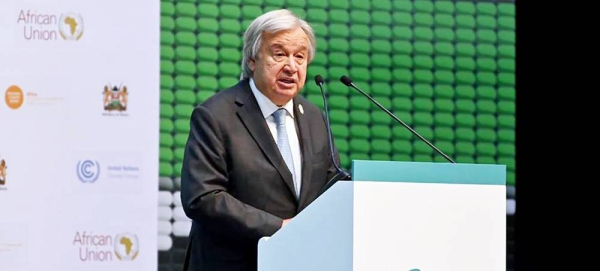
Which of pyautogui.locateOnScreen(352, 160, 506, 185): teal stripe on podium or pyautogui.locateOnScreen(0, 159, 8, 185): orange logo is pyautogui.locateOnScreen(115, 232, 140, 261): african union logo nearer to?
pyautogui.locateOnScreen(0, 159, 8, 185): orange logo

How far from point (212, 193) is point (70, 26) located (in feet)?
6.23

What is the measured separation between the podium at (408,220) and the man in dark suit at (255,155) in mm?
611

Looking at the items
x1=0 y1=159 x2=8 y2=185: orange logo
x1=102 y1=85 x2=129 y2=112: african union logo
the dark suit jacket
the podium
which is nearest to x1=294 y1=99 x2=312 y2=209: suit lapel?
the dark suit jacket

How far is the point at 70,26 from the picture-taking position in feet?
15.5

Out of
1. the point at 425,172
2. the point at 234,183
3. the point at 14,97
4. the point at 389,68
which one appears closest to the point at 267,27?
the point at 234,183

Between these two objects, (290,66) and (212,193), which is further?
(290,66)

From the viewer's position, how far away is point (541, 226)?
4.07 meters

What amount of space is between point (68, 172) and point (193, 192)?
170cm

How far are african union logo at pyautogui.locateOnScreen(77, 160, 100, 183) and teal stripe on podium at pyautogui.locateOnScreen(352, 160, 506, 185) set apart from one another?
2516 mm

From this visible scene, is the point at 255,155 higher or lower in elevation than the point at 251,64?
lower

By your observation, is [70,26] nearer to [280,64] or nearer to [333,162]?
[280,64]

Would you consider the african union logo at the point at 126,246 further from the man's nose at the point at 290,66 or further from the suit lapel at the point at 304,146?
the man's nose at the point at 290,66

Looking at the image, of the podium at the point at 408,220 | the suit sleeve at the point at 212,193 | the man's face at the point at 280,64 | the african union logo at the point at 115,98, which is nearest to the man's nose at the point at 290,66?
the man's face at the point at 280,64

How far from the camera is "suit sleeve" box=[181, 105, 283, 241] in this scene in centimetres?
308
